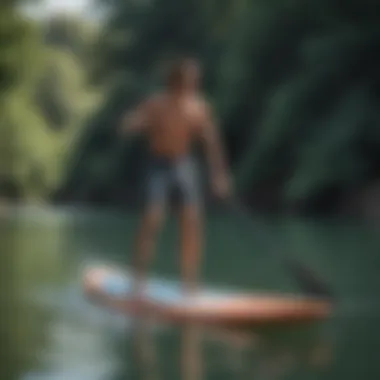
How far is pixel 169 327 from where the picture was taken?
Answer: 130cm

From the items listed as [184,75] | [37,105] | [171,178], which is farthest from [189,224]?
[37,105]

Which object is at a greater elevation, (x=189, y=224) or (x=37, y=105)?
(x=37, y=105)

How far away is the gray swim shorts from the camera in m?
1.36

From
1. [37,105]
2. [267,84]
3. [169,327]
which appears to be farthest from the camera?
[267,84]

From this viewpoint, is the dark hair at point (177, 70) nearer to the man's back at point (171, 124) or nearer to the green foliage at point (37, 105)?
the man's back at point (171, 124)

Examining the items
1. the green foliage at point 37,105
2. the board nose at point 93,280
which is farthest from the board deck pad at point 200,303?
the green foliage at point 37,105

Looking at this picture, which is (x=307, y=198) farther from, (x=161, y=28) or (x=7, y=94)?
(x=7, y=94)

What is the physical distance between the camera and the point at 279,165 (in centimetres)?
165

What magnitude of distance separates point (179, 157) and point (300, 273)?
0.25 metres

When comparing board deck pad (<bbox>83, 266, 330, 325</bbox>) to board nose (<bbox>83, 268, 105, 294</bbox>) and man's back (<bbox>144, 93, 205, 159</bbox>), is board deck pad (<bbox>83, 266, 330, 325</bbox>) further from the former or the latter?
man's back (<bbox>144, 93, 205, 159</bbox>)

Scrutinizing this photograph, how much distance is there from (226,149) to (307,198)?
24cm

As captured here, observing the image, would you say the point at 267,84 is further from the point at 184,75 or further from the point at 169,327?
the point at 169,327

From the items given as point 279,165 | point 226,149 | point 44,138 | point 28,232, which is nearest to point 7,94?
point 44,138

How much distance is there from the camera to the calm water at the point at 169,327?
3.76ft
